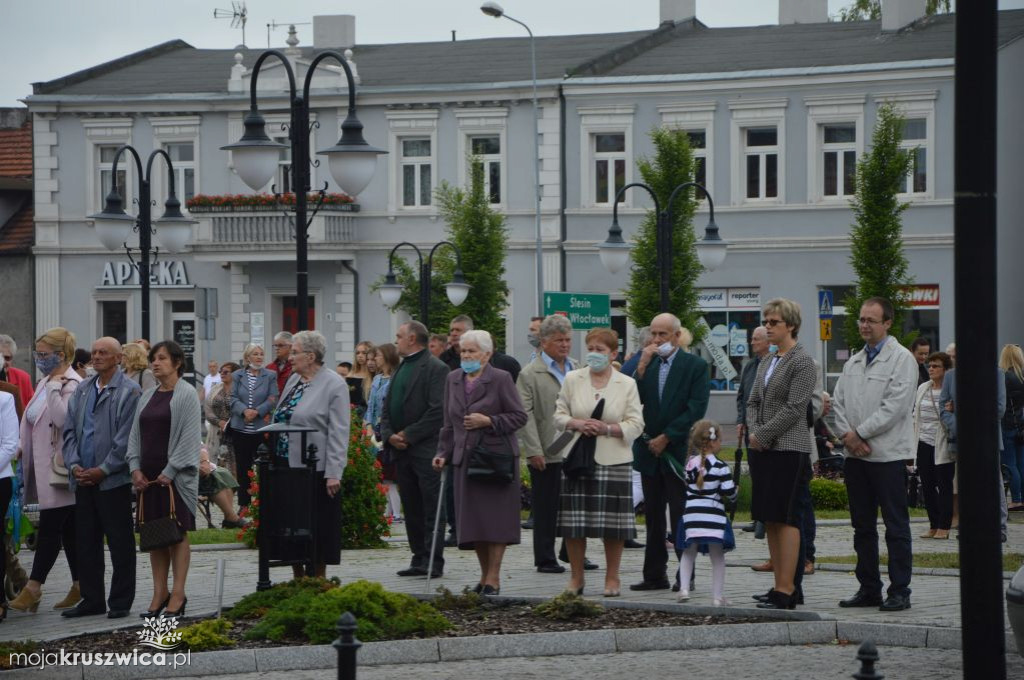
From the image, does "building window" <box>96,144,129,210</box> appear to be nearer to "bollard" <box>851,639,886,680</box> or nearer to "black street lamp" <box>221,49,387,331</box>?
→ "black street lamp" <box>221,49,387,331</box>

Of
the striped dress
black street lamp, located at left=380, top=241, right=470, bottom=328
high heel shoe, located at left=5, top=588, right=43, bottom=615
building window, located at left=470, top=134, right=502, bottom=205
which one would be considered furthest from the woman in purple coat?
building window, located at left=470, top=134, right=502, bottom=205

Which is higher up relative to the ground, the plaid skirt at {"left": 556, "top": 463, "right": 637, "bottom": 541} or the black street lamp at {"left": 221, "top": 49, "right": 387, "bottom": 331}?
the black street lamp at {"left": 221, "top": 49, "right": 387, "bottom": 331}

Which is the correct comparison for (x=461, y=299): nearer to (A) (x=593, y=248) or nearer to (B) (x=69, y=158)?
(A) (x=593, y=248)

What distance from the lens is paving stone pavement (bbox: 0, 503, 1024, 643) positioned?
1153 centimetres

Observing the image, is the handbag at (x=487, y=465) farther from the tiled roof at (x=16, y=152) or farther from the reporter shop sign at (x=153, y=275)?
the tiled roof at (x=16, y=152)

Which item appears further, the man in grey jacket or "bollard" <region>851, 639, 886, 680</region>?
the man in grey jacket

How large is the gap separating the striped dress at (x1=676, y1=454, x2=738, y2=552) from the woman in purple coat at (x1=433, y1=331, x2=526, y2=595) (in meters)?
1.37

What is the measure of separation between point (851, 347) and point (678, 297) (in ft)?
12.9

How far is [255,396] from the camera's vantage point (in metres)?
19.0

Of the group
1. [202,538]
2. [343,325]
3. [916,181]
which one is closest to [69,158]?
[343,325]

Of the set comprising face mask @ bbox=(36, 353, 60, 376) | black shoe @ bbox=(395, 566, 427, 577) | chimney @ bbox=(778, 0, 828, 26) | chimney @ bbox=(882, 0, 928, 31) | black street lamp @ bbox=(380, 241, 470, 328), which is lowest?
black shoe @ bbox=(395, 566, 427, 577)

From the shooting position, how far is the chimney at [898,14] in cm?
4528

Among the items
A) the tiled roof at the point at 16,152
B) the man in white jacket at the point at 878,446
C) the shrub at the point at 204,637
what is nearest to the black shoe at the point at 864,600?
the man in white jacket at the point at 878,446

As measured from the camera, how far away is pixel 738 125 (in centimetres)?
4334
